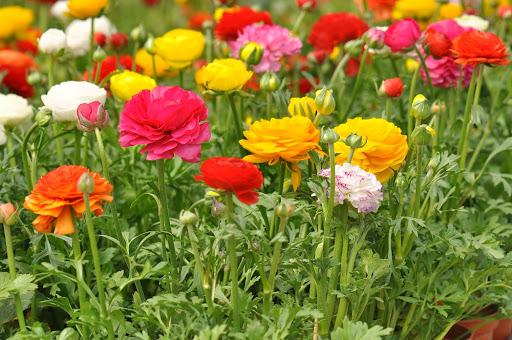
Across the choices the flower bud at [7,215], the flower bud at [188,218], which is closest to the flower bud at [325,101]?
the flower bud at [188,218]

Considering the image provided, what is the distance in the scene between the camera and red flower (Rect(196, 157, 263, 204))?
1.14 m

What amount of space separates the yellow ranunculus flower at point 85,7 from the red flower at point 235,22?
32 cm

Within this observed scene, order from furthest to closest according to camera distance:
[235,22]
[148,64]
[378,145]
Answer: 1. [148,64]
2. [235,22]
3. [378,145]

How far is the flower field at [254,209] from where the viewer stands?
4.17 ft

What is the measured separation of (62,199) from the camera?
1220 millimetres

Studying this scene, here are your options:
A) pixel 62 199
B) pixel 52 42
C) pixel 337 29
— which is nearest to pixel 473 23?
pixel 337 29

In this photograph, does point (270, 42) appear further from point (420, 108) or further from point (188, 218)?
point (188, 218)

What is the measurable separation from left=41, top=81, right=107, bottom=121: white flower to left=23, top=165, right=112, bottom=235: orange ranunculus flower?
27 cm

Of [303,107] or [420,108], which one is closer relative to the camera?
[420,108]

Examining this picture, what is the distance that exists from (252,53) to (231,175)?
2.32ft

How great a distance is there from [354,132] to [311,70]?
1.10 m

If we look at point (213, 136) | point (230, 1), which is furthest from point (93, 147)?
point (230, 1)

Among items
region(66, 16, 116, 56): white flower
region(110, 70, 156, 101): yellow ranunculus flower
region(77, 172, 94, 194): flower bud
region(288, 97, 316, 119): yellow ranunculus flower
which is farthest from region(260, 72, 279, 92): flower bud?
region(66, 16, 116, 56): white flower

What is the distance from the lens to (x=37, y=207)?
1.23 m
